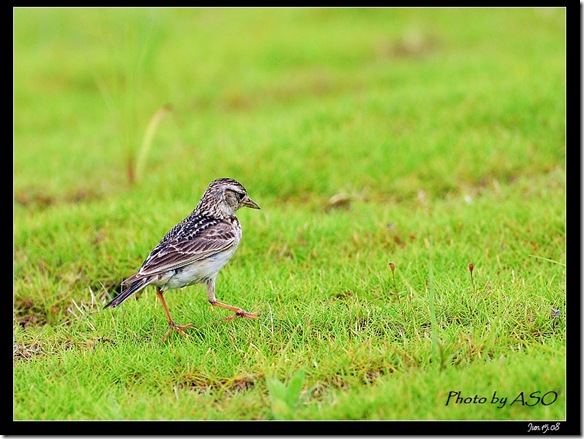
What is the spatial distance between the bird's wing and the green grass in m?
0.58

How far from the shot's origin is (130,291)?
19.1 feet

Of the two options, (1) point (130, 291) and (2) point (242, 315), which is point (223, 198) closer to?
(2) point (242, 315)

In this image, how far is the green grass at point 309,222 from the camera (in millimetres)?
5426

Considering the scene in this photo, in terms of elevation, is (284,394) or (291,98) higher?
(291,98)

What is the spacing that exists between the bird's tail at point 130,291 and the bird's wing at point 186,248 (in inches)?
1.9

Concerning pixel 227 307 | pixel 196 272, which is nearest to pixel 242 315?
pixel 227 307

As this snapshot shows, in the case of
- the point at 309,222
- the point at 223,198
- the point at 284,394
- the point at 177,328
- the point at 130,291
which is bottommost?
the point at 284,394

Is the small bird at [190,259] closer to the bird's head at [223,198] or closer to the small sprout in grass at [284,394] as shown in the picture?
the bird's head at [223,198]

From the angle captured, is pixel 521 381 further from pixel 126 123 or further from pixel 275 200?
pixel 126 123

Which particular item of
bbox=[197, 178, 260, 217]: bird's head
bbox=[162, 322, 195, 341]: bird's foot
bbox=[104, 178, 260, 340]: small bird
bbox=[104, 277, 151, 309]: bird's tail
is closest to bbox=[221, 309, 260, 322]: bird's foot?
bbox=[104, 178, 260, 340]: small bird

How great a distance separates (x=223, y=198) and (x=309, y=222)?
1.41 m

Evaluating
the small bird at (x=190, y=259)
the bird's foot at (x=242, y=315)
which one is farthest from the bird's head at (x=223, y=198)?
the bird's foot at (x=242, y=315)
